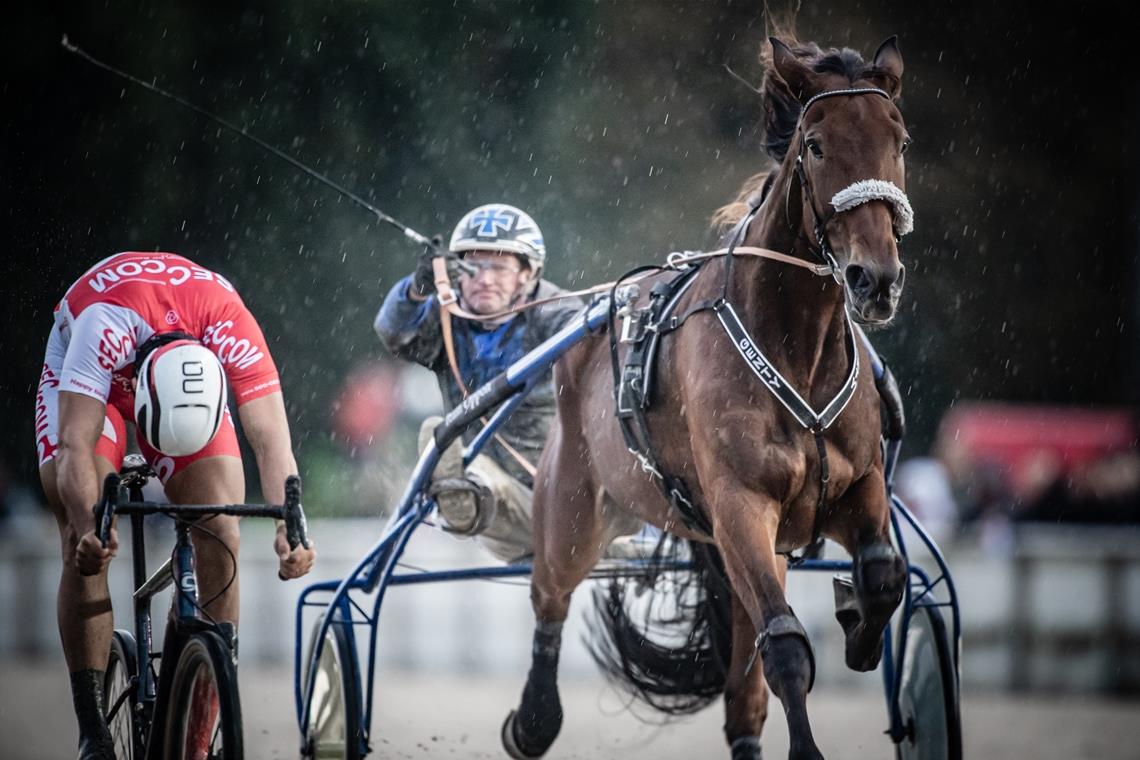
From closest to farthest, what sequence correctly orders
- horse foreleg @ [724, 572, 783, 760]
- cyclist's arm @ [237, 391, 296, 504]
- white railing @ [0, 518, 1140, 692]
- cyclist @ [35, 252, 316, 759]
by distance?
cyclist @ [35, 252, 316, 759], cyclist's arm @ [237, 391, 296, 504], horse foreleg @ [724, 572, 783, 760], white railing @ [0, 518, 1140, 692]

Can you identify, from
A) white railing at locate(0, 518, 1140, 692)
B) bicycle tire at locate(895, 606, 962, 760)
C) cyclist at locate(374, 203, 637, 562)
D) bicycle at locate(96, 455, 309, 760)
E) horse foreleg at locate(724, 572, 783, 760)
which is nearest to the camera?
bicycle at locate(96, 455, 309, 760)

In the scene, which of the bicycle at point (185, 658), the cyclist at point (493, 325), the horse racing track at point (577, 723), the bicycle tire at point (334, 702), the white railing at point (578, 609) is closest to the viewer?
the bicycle at point (185, 658)

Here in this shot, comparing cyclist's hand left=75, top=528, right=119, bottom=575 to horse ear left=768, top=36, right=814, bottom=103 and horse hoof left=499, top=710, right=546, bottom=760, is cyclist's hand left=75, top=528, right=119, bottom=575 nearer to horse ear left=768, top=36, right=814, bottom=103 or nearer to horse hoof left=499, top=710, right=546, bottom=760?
horse ear left=768, top=36, right=814, bottom=103

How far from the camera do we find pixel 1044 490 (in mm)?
9562

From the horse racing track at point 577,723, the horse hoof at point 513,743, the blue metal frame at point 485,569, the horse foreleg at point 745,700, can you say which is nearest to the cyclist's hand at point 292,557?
the blue metal frame at point 485,569

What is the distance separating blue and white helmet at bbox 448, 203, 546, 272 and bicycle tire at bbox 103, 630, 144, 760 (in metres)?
1.98

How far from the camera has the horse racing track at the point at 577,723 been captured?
6.24 metres

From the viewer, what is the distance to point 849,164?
3395 millimetres

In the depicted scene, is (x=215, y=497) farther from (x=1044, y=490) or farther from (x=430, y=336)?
(x=1044, y=490)

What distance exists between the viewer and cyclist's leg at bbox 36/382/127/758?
3.72m

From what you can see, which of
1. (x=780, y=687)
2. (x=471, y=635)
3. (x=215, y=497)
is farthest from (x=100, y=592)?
(x=471, y=635)

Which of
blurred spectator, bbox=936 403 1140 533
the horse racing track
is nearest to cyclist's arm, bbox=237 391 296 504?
the horse racing track

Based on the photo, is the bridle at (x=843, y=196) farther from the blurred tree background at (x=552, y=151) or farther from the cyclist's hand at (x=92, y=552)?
the blurred tree background at (x=552, y=151)

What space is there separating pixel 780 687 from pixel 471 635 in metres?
5.09
